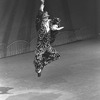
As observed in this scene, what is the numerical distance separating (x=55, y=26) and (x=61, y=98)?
1.76 meters

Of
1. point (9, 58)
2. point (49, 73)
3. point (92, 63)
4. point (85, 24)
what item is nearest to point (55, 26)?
point (49, 73)

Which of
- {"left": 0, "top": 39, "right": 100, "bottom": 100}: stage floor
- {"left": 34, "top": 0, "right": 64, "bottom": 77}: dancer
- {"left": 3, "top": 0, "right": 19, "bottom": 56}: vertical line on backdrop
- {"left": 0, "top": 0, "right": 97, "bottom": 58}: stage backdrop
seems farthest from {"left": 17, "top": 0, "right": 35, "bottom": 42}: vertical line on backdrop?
{"left": 34, "top": 0, "right": 64, "bottom": 77}: dancer

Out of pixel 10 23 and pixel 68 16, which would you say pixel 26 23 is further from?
pixel 68 16

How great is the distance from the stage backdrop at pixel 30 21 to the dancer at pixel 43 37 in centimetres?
473

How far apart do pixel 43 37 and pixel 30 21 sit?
554 cm

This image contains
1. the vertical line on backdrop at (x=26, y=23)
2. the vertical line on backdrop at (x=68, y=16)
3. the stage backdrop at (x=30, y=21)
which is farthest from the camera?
the vertical line on backdrop at (x=68, y=16)

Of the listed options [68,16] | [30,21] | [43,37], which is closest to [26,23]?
[30,21]

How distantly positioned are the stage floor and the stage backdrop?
527mm

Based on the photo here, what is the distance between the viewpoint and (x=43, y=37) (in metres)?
7.40

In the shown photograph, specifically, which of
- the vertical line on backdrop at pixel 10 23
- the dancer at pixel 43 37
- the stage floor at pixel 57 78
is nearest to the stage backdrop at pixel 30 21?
the vertical line on backdrop at pixel 10 23

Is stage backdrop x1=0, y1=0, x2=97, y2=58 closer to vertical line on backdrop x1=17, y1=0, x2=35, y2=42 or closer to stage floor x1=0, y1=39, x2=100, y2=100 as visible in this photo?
vertical line on backdrop x1=17, y1=0, x2=35, y2=42

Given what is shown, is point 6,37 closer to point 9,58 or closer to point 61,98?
point 9,58

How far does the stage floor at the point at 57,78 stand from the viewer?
24.1ft

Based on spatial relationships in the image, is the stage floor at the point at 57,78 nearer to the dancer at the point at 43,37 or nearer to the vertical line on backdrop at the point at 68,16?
the dancer at the point at 43,37
